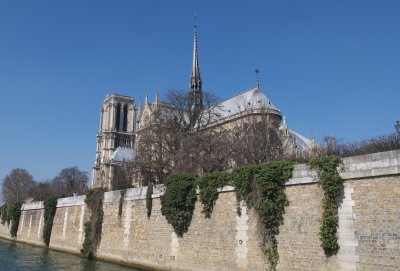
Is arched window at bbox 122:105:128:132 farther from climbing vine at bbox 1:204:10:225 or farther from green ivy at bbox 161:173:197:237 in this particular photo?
green ivy at bbox 161:173:197:237

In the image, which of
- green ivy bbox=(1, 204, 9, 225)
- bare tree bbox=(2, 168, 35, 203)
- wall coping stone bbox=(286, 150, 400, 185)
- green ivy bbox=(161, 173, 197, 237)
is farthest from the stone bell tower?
wall coping stone bbox=(286, 150, 400, 185)

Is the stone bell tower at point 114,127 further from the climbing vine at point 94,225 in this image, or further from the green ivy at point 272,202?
the green ivy at point 272,202

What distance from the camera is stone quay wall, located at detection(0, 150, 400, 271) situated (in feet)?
38.1

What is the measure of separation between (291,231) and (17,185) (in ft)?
246

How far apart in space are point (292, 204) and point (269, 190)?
919mm

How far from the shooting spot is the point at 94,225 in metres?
26.3

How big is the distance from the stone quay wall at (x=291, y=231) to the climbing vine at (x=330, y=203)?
6.7 inches

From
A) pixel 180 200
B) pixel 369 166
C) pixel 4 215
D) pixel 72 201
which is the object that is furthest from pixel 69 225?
pixel 369 166

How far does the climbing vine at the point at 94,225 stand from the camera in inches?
1027

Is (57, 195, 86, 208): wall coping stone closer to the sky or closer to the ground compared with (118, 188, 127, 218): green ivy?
closer to the sky

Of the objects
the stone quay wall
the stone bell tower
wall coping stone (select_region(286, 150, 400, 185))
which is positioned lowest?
the stone quay wall

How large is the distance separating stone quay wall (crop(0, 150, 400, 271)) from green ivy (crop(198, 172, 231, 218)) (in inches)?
10.5

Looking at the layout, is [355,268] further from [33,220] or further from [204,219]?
[33,220]

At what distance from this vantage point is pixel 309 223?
1336 cm
